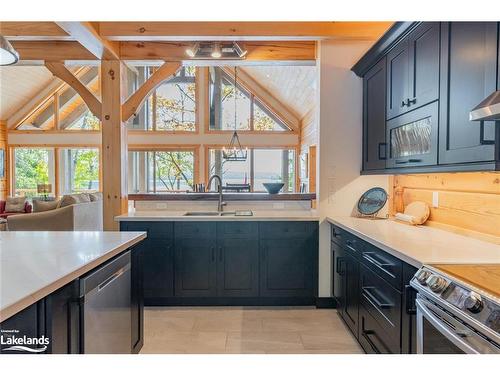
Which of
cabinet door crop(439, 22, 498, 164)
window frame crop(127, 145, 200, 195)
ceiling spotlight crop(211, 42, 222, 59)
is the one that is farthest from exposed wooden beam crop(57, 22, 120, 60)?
window frame crop(127, 145, 200, 195)

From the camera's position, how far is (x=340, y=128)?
3.42 metres

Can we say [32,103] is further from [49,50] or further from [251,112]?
[49,50]

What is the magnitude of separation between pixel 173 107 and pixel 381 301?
918 centimetres

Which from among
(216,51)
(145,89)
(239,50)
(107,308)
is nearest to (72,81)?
(145,89)

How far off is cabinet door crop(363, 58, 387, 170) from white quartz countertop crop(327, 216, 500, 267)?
633mm

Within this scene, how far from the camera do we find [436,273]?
4.58 ft

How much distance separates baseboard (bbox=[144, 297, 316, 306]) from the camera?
336 centimetres

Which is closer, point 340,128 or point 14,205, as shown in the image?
point 340,128

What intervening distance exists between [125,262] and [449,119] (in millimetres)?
2012

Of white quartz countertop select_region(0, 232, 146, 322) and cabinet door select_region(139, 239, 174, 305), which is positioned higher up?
white quartz countertop select_region(0, 232, 146, 322)

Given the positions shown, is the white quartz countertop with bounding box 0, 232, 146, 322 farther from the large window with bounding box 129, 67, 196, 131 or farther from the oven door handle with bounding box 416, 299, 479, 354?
the large window with bounding box 129, 67, 196, 131

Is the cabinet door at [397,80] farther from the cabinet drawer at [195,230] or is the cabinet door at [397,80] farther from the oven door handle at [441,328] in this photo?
the cabinet drawer at [195,230]
